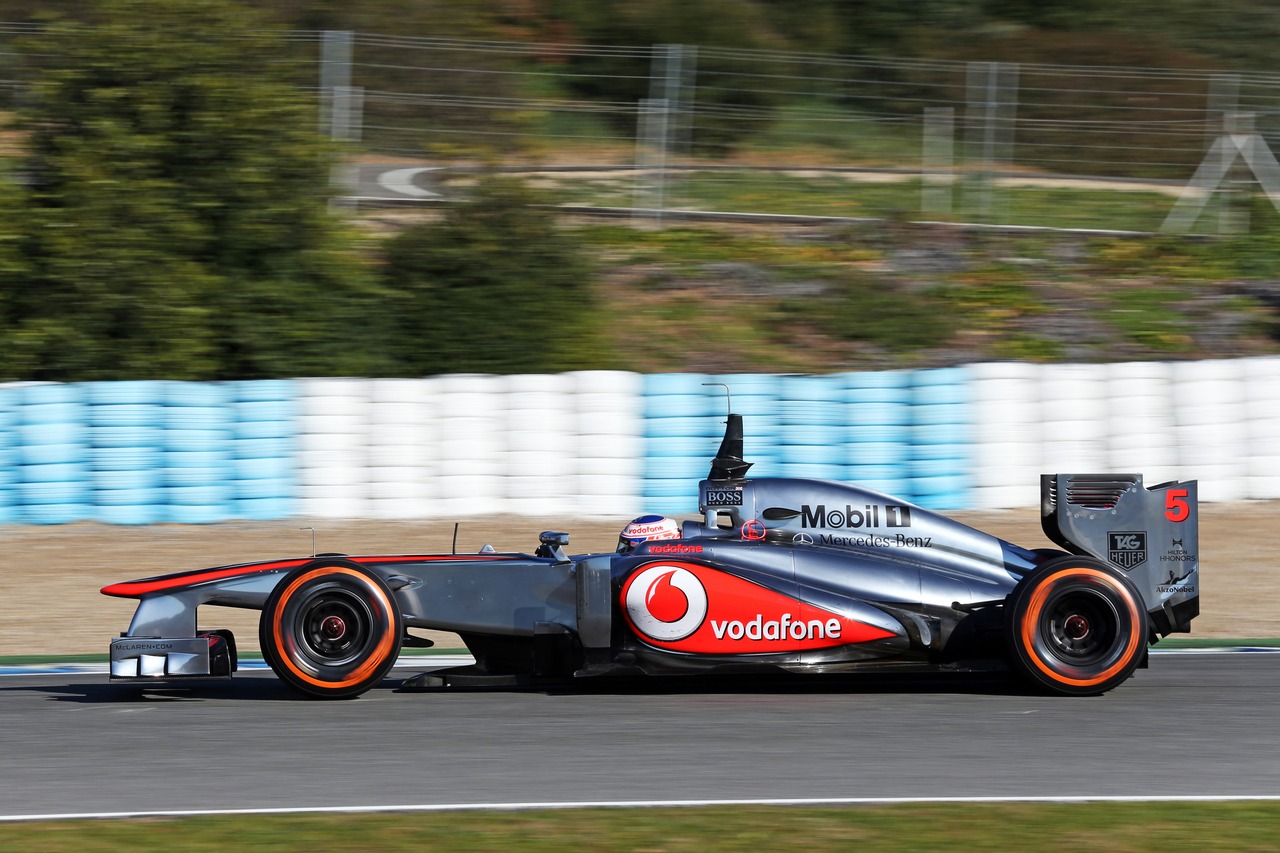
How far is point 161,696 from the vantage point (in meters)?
7.59

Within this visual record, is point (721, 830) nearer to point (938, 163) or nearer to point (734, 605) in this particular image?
point (734, 605)

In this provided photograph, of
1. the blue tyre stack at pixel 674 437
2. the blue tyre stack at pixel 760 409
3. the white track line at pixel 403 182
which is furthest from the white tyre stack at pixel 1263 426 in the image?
the white track line at pixel 403 182

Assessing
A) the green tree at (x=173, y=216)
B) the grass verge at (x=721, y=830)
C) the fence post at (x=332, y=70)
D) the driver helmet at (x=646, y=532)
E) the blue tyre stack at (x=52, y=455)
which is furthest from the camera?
the fence post at (x=332, y=70)

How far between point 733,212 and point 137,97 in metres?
7.92

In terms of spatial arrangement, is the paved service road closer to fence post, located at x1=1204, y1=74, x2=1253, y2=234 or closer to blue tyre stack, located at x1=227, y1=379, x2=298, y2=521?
blue tyre stack, located at x1=227, y1=379, x2=298, y2=521

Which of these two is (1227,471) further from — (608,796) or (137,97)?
(137,97)

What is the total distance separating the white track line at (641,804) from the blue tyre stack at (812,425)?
8186mm

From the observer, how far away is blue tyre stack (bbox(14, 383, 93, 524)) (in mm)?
13016

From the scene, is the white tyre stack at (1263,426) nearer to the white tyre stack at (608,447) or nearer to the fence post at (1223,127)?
the white tyre stack at (608,447)

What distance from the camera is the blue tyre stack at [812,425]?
1362 cm

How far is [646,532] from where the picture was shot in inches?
294

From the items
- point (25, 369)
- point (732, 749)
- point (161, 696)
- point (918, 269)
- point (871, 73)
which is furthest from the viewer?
point (871, 73)

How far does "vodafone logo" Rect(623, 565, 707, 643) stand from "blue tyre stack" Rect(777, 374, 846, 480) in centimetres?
660

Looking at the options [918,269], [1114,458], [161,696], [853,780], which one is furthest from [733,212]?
[853,780]
